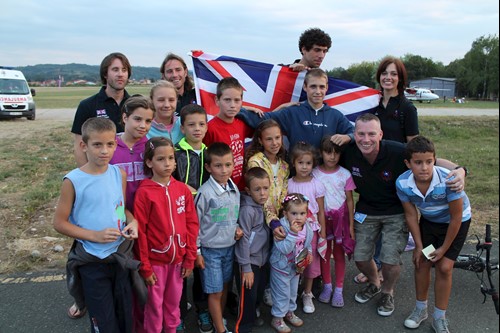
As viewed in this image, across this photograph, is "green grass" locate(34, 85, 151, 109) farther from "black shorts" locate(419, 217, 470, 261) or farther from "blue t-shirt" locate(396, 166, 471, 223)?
"black shorts" locate(419, 217, 470, 261)

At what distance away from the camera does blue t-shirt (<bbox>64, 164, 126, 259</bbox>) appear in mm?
2758

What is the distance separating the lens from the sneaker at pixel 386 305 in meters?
3.65

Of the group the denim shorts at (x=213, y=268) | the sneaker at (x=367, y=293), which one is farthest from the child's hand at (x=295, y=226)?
the sneaker at (x=367, y=293)

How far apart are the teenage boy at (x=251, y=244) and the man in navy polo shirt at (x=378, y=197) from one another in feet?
3.09

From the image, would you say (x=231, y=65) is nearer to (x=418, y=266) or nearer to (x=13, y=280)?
(x=418, y=266)

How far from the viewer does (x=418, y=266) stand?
11.6 feet

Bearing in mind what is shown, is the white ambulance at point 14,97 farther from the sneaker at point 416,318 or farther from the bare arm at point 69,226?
the sneaker at point 416,318

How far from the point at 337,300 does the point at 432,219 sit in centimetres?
118

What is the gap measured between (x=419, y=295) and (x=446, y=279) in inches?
11.3

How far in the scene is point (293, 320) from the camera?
3.48 m

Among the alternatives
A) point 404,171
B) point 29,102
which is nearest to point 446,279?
point 404,171

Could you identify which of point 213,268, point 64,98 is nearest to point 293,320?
point 213,268

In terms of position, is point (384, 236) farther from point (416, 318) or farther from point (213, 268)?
point (213, 268)

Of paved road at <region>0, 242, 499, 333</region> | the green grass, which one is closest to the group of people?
paved road at <region>0, 242, 499, 333</region>
